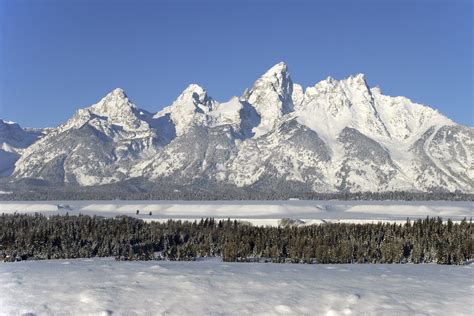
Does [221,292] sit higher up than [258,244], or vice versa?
[221,292]

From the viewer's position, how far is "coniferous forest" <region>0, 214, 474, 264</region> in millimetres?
96000

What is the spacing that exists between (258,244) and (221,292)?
281 feet

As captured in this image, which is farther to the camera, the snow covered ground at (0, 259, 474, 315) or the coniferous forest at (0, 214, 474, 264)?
the coniferous forest at (0, 214, 474, 264)

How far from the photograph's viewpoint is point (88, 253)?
428 feet

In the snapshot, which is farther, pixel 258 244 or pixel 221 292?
pixel 258 244

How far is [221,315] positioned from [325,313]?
731 centimetres

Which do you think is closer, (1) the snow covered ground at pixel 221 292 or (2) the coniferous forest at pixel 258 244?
(1) the snow covered ground at pixel 221 292

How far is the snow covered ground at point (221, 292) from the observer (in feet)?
126

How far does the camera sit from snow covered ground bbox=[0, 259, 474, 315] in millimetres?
38406

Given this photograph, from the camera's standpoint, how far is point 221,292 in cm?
4178

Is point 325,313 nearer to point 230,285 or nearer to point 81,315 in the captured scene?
point 230,285

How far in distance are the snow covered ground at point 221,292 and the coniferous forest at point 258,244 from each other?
112 ft

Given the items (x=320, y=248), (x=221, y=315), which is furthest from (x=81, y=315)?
(x=320, y=248)

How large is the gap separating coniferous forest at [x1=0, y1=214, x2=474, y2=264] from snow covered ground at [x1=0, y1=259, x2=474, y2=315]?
1341 inches
